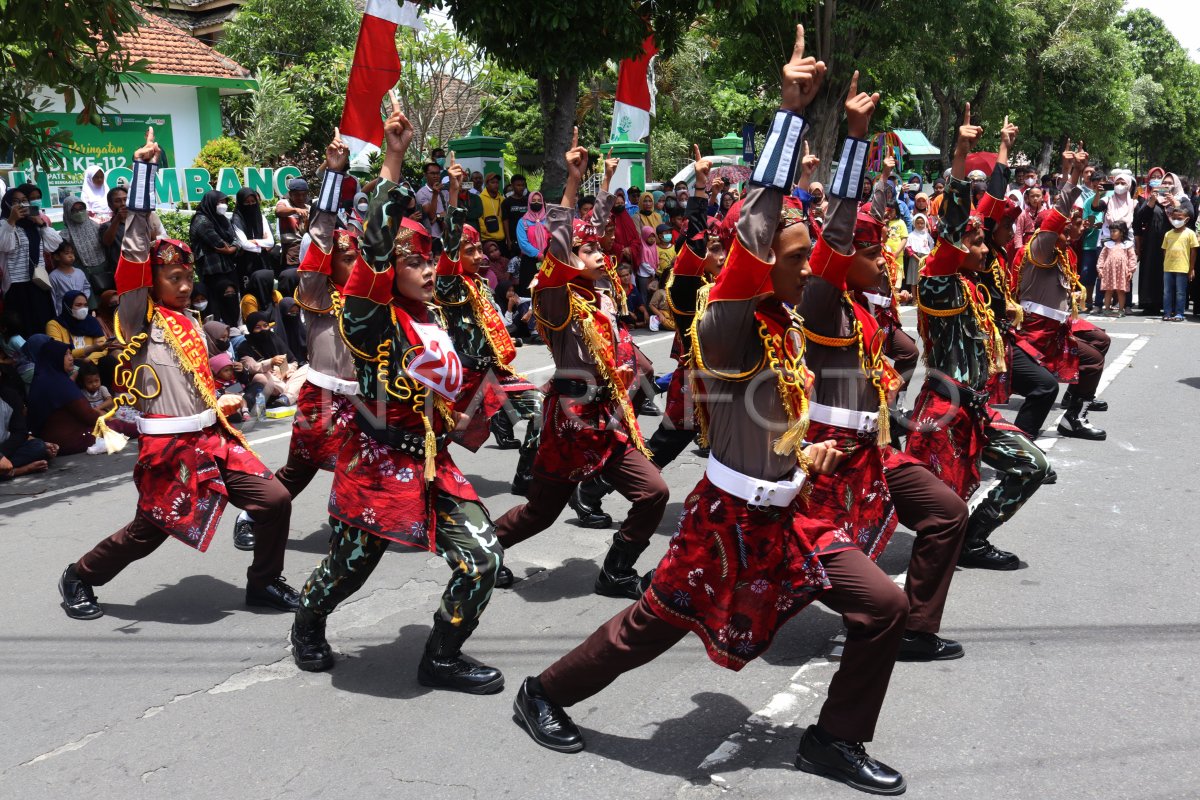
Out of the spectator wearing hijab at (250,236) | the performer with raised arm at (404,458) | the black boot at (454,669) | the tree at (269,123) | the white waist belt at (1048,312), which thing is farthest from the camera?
the tree at (269,123)

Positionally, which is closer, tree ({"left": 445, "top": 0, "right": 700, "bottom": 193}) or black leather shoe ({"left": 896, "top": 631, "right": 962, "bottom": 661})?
black leather shoe ({"left": 896, "top": 631, "right": 962, "bottom": 661})

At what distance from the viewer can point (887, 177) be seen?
5953 mm

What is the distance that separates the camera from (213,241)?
11906mm

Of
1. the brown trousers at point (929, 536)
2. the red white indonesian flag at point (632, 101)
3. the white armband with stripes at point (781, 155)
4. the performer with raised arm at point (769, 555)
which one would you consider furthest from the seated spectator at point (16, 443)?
the red white indonesian flag at point (632, 101)

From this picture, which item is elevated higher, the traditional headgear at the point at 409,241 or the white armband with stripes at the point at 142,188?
the white armband with stripes at the point at 142,188

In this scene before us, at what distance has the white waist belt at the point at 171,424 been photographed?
17.2 ft

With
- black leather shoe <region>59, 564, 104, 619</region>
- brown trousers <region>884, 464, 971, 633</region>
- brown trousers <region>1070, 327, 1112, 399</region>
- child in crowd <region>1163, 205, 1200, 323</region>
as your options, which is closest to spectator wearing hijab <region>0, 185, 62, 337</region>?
black leather shoe <region>59, 564, 104, 619</region>

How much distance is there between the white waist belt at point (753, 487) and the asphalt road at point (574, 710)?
97 centimetres

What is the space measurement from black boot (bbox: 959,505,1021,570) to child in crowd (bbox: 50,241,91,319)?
8.09 m

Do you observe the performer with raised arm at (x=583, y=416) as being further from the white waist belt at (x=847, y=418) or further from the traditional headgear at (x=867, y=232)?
the traditional headgear at (x=867, y=232)

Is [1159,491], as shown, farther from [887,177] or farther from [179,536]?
[179,536]

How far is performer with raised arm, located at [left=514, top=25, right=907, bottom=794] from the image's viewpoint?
3.64 m

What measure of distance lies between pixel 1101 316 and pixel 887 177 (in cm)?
1343

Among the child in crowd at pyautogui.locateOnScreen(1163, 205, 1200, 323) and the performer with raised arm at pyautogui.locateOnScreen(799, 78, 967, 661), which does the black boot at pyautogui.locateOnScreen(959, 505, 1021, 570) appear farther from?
the child in crowd at pyautogui.locateOnScreen(1163, 205, 1200, 323)
